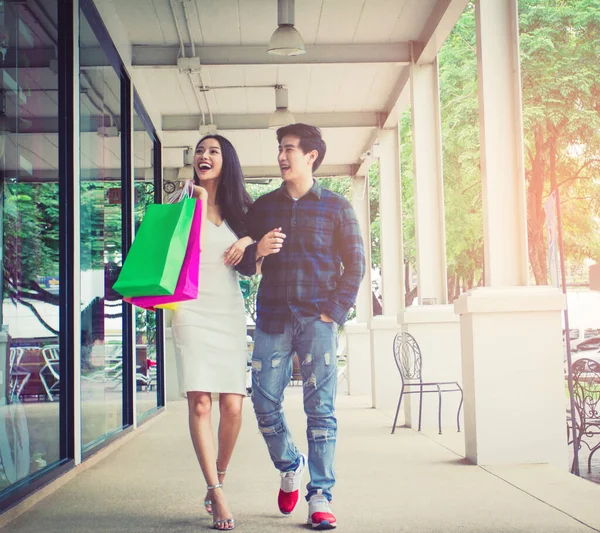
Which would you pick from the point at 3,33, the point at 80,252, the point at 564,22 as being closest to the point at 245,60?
the point at 80,252

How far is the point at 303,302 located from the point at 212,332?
0.39 metres

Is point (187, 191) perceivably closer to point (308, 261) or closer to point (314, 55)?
point (308, 261)

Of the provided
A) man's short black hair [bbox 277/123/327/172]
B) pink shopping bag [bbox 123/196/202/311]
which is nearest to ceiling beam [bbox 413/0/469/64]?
man's short black hair [bbox 277/123/327/172]

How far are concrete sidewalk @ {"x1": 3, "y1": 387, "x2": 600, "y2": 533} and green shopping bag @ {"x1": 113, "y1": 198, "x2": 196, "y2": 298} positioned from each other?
985 millimetres

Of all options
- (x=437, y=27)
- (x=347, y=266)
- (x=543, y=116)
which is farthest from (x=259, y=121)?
(x=347, y=266)

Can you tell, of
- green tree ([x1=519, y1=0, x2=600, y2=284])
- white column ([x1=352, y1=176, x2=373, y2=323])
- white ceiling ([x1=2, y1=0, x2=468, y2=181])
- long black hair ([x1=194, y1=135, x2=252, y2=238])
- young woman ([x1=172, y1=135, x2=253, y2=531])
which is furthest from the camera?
green tree ([x1=519, y1=0, x2=600, y2=284])

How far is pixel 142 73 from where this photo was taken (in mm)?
9133

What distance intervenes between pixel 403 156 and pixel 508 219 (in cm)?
1253

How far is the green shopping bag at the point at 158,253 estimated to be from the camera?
331 cm

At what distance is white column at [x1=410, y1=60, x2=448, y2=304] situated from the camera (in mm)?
8477

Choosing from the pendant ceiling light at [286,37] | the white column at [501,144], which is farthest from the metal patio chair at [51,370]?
the pendant ceiling light at [286,37]

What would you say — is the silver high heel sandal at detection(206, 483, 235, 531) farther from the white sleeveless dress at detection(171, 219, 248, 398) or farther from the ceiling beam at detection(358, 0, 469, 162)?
the ceiling beam at detection(358, 0, 469, 162)

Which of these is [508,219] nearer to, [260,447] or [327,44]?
[260,447]

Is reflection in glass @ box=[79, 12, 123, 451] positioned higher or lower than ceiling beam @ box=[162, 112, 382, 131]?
lower
